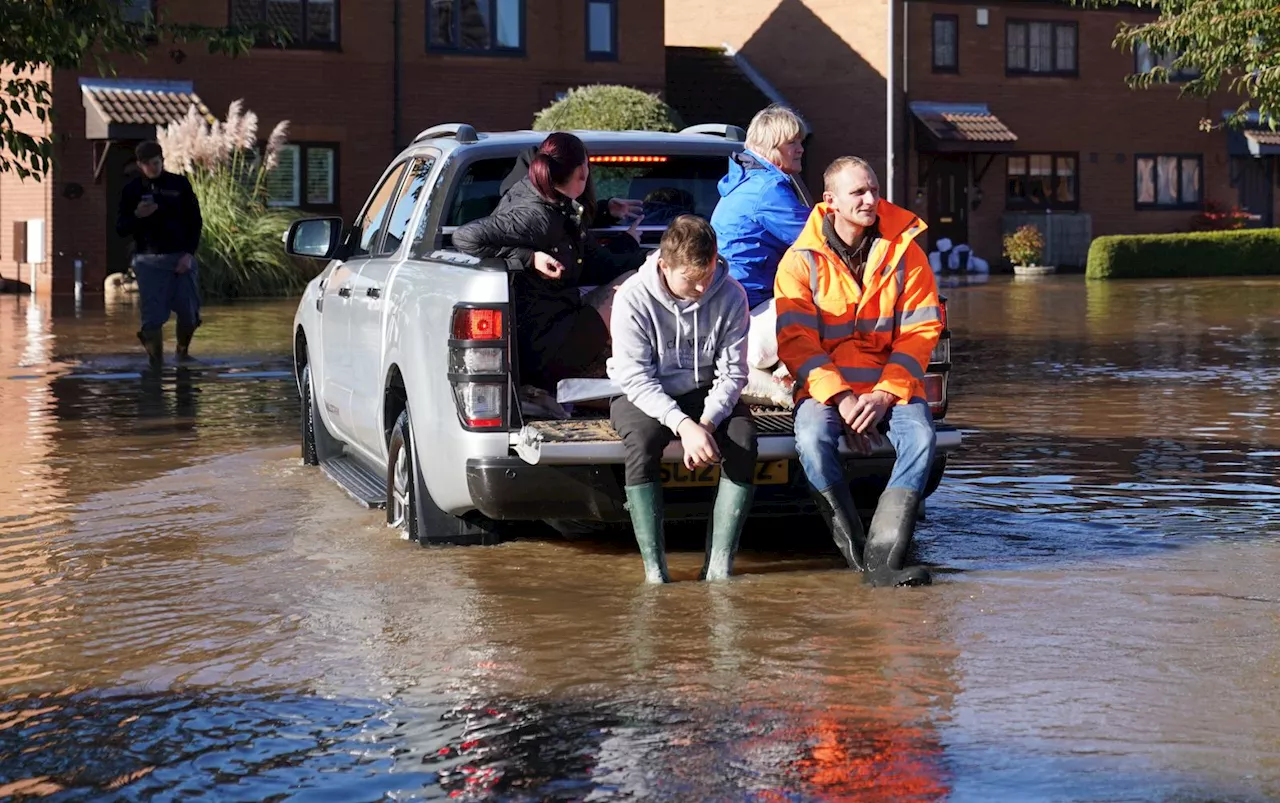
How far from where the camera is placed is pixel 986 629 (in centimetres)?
675

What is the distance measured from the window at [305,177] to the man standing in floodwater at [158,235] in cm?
1856

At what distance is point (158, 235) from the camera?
56.2 ft

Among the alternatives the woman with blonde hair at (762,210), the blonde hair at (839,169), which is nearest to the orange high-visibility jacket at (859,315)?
the blonde hair at (839,169)

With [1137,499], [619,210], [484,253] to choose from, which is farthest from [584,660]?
[1137,499]

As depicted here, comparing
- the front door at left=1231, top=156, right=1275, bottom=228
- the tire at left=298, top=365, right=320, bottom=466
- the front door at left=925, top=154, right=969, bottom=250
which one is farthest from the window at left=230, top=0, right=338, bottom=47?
the tire at left=298, top=365, right=320, bottom=466

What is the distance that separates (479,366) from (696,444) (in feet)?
2.90

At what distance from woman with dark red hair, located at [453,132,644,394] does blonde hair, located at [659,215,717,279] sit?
25.9 inches

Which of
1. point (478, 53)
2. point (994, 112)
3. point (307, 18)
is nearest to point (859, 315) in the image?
point (307, 18)

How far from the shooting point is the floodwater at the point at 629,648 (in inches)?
201

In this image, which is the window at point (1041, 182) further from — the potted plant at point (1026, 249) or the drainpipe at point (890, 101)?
the drainpipe at point (890, 101)

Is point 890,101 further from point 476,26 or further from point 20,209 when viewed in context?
point 20,209

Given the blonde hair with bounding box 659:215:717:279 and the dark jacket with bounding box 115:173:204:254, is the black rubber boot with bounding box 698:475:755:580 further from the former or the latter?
the dark jacket with bounding box 115:173:204:254

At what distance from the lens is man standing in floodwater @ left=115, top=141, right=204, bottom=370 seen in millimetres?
16984

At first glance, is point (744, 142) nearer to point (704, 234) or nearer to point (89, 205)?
point (704, 234)
